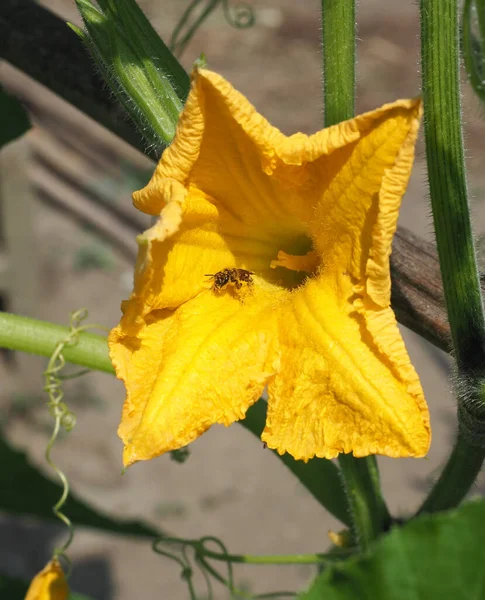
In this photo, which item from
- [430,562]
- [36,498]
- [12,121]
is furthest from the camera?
[36,498]

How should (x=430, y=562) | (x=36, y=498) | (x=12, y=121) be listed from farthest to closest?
(x=36, y=498) → (x=12, y=121) → (x=430, y=562)

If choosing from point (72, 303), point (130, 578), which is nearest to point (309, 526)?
point (130, 578)

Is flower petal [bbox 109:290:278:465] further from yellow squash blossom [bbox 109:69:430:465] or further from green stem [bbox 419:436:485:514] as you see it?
green stem [bbox 419:436:485:514]

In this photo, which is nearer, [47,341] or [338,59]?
[338,59]

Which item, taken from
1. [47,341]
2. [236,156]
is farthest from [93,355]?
[236,156]

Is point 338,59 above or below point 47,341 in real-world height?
above

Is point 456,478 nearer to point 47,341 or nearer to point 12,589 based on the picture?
point 47,341

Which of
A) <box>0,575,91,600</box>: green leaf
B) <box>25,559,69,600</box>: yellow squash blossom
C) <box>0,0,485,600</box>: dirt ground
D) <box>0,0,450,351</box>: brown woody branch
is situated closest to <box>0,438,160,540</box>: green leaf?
<box>0,575,91,600</box>: green leaf

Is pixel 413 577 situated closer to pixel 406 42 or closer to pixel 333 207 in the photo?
pixel 333 207
